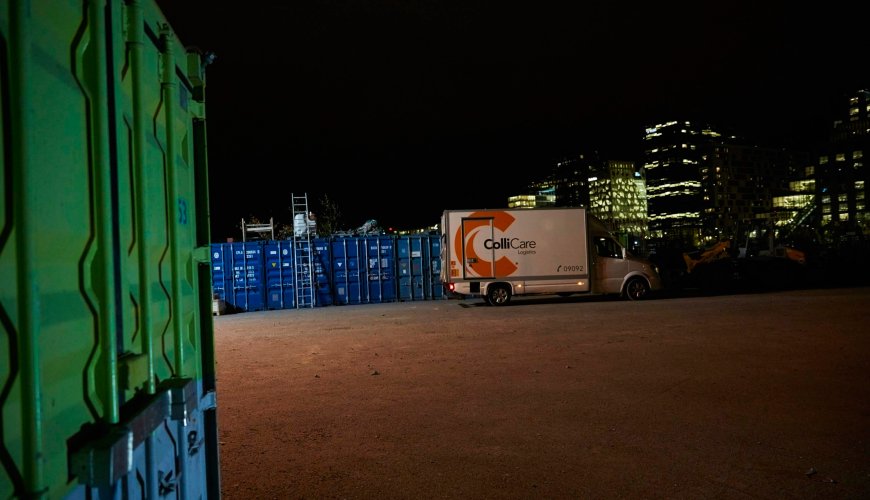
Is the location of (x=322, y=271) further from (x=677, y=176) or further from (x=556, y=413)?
(x=677, y=176)

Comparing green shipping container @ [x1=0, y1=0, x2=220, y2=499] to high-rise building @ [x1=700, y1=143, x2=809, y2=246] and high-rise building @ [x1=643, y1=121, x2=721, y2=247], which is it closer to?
high-rise building @ [x1=643, y1=121, x2=721, y2=247]

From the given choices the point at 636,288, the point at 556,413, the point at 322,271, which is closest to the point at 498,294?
the point at 636,288

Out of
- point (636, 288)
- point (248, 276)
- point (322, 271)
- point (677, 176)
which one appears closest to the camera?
point (636, 288)

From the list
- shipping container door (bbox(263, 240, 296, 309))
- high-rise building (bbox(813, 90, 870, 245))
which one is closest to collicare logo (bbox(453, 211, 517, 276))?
shipping container door (bbox(263, 240, 296, 309))

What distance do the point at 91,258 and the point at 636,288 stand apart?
1867 cm

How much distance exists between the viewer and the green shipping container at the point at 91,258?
1.30m

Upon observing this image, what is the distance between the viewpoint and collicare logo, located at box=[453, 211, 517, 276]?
18016mm

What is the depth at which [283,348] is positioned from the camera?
37.3 feet

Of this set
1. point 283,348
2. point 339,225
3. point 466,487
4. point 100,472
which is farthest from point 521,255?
point 339,225

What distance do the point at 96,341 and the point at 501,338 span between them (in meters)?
10.2

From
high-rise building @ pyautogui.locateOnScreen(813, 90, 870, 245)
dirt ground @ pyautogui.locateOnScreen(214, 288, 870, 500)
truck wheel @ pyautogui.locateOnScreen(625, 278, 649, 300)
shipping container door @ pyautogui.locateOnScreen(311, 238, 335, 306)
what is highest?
high-rise building @ pyautogui.locateOnScreen(813, 90, 870, 245)

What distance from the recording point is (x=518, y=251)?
59.5ft

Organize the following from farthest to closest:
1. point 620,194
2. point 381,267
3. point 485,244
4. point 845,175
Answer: point 620,194 < point 845,175 < point 381,267 < point 485,244

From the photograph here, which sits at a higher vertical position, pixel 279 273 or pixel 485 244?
pixel 485 244
